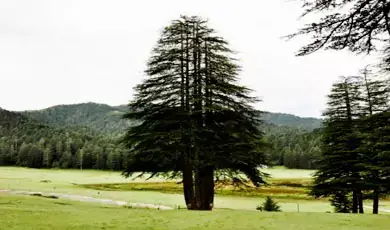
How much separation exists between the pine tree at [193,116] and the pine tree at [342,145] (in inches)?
268

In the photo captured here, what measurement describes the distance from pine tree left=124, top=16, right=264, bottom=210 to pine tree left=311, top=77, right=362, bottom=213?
268 inches

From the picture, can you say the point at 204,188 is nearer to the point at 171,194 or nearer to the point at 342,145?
the point at 342,145

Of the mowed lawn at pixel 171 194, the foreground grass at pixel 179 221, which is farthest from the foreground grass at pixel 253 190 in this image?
the foreground grass at pixel 179 221

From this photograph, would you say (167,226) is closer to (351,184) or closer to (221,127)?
(221,127)

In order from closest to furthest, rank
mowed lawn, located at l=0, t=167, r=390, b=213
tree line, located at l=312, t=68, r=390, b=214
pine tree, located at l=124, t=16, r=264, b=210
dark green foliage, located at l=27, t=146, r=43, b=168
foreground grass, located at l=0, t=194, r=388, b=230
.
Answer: foreground grass, located at l=0, t=194, r=388, b=230 → pine tree, located at l=124, t=16, r=264, b=210 → tree line, located at l=312, t=68, r=390, b=214 → mowed lawn, located at l=0, t=167, r=390, b=213 → dark green foliage, located at l=27, t=146, r=43, b=168

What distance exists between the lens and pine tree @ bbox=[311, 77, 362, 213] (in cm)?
2442

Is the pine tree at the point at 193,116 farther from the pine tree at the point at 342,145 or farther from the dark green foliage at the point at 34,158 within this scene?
the dark green foliage at the point at 34,158

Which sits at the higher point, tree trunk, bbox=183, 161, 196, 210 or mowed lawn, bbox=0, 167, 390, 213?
tree trunk, bbox=183, 161, 196, 210

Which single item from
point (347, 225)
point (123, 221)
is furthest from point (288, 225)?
point (123, 221)

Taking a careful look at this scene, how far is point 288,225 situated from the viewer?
44.3ft

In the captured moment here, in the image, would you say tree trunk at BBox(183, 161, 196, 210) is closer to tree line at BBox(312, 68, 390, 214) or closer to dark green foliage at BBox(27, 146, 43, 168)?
tree line at BBox(312, 68, 390, 214)

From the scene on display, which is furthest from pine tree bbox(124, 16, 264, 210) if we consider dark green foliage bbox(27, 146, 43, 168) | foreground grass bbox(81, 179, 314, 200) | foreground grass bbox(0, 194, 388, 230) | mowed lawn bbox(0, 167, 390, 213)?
dark green foliage bbox(27, 146, 43, 168)

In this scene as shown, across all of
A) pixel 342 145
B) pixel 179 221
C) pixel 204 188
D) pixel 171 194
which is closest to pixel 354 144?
pixel 342 145

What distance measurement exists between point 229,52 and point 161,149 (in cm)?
661
